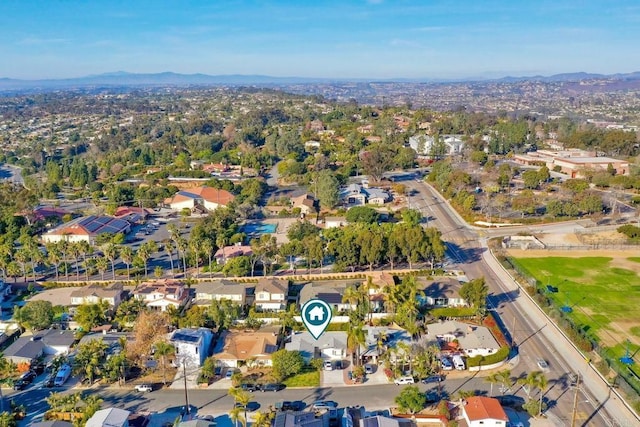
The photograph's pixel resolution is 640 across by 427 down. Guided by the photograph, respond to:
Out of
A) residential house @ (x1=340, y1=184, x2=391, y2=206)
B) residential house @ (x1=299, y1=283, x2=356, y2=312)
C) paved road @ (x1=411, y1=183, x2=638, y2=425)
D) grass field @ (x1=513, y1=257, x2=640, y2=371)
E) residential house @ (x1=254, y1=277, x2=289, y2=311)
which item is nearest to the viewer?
paved road @ (x1=411, y1=183, x2=638, y2=425)

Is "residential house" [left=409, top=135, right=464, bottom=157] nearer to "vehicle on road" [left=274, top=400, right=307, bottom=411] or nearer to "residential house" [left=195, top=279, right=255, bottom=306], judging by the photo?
"residential house" [left=195, top=279, right=255, bottom=306]

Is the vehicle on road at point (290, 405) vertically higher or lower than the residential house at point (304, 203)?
lower

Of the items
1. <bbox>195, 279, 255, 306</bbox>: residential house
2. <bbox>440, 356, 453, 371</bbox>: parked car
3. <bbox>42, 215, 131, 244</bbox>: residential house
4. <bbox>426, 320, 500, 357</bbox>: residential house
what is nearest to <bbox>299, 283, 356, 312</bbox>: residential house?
<bbox>195, 279, 255, 306</bbox>: residential house

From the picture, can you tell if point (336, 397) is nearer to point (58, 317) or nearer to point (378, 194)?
point (58, 317)

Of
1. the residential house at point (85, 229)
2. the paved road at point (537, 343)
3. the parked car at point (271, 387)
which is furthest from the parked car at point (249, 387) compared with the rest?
the residential house at point (85, 229)

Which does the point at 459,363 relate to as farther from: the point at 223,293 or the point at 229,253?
the point at 229,253

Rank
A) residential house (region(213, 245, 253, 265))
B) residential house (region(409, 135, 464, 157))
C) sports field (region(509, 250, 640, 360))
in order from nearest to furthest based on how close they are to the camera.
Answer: sports field (region(509, 250, 640, 360)), residential house (region(213, 245, 253, 265)), residential house (region(409, 135, 464, 157))

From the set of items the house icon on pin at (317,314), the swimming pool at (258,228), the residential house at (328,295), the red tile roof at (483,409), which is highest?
the house icon on pin at (317,314)

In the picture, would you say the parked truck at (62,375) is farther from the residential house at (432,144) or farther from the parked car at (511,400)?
the residential house at (432,144)
